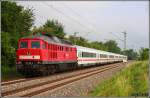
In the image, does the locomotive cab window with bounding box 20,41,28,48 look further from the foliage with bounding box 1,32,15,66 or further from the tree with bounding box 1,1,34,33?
the tree with bounding box 1,1,34,33

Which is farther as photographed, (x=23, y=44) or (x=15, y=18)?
(x=15, y=18)

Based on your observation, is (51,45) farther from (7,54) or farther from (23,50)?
(7,54)

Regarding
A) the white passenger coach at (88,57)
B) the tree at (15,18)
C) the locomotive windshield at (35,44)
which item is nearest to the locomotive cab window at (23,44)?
the locomotive windshield at (35,44)

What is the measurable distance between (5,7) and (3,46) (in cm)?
484

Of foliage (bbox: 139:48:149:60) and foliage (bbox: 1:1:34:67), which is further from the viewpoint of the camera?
foliage (bbox: 139:48:149:60)

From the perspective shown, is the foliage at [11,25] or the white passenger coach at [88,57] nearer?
the foliage at [11,25]

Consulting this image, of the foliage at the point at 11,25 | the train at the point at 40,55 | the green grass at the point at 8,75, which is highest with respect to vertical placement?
the foliage at the point at 11,25

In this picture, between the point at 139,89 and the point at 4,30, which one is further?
the point at 4,30

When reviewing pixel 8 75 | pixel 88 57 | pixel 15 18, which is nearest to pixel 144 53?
pixel 88 57

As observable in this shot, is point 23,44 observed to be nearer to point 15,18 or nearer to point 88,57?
point 15,18

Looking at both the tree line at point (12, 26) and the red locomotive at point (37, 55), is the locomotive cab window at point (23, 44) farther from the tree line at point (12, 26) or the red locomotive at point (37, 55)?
the tree line at point (12, 26)

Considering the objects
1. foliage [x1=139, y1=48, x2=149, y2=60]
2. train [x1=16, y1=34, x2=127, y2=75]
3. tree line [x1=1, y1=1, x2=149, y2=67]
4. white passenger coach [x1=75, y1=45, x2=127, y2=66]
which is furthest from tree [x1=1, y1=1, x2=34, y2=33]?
foliage [x1=139, y1=48, x2=149, y2=60]

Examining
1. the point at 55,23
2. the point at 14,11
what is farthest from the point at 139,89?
the point at 55,23

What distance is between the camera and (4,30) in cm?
2997
